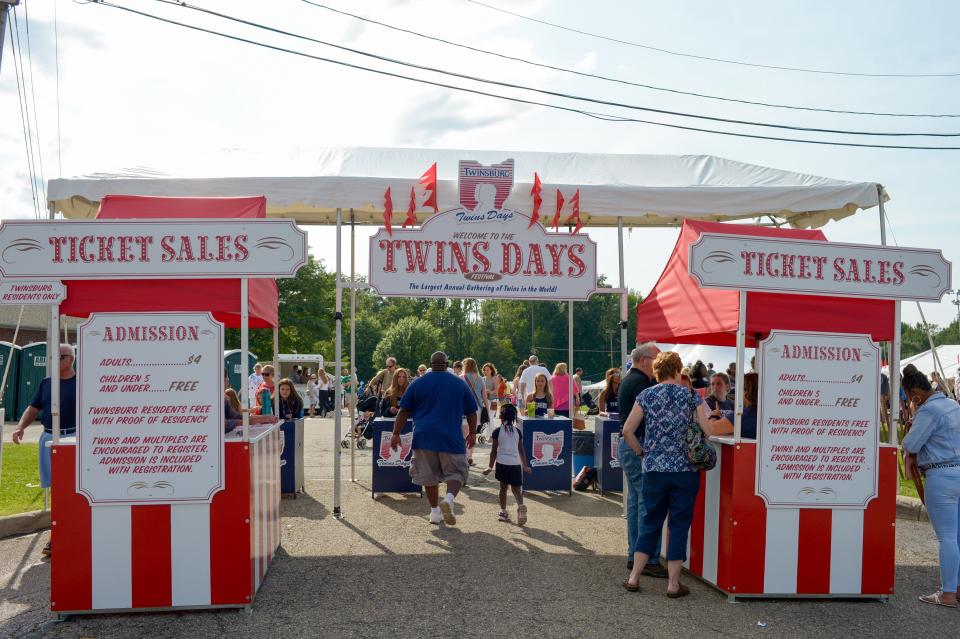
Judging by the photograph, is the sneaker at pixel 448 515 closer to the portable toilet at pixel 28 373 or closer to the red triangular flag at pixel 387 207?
the red triangular flag at pixel 387 207

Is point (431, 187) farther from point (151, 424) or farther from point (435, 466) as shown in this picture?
point (151, 424)

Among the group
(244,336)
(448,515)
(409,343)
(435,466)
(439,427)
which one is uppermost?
(244,336)

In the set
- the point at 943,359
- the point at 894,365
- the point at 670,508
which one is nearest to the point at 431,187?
the point at 670,508

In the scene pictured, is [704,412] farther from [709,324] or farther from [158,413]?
[158,413]

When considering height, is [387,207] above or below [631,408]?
above

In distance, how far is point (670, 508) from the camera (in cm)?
568

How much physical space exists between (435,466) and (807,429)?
3.50 meters

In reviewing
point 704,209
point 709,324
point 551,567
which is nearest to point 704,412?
point 709,324

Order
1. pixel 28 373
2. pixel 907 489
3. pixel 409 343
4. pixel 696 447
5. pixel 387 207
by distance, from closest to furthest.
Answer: pixel 696 447 < pixel 387 207 < pixel 907 489 < pixel 28 373 < pixel 409 343

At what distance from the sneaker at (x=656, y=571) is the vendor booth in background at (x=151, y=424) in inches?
116

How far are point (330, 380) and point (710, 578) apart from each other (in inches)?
939

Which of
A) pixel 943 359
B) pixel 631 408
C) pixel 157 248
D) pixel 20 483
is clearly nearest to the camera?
pixel 157 248

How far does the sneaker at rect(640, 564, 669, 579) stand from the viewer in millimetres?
6082

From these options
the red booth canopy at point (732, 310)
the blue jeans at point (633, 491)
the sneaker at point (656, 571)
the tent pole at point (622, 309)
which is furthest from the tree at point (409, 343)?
the sneaker at point (656, 571)
